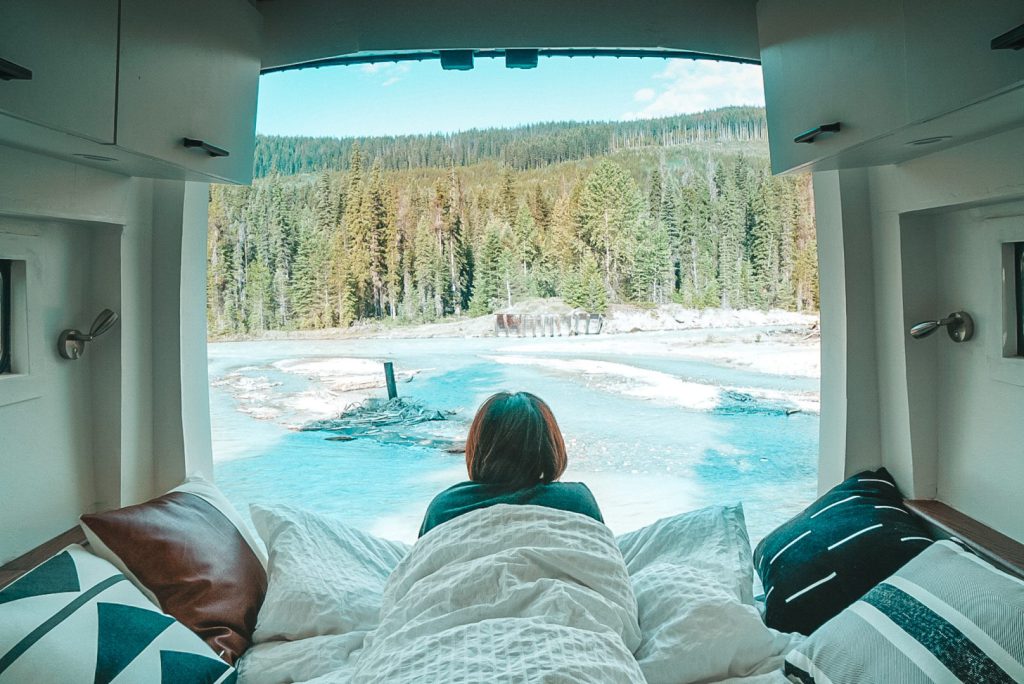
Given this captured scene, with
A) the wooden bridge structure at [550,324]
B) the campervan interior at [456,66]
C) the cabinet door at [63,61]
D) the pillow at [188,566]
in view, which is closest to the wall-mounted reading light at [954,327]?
the campervan interior at [456,66]

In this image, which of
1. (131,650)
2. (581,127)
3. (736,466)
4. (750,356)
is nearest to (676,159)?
(581,127)

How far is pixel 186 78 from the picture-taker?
1.63m

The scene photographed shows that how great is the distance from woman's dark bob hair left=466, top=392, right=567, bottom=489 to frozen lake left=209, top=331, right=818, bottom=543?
0.72 metres

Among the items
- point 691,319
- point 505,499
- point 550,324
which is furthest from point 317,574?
point 691,319

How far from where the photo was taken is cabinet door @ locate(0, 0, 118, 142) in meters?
1.12

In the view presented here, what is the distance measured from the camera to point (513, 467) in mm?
1684

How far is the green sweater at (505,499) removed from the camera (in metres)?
1.60

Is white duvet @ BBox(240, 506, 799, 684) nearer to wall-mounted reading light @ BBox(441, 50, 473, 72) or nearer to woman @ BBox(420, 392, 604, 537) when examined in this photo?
woman @ BBox(420, 392, 604, 537)

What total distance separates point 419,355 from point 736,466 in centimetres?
115

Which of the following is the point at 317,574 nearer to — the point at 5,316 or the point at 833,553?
the point at 5,316

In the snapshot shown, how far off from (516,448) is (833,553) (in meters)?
0.80

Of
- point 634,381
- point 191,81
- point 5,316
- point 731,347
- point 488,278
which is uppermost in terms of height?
point 191,81

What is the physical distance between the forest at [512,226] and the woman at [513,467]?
74 centimetres

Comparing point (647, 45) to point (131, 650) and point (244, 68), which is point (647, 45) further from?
point (131, 650)
